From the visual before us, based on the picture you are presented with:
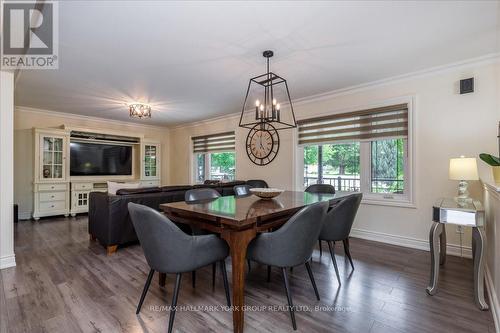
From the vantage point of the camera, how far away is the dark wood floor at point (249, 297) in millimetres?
1677

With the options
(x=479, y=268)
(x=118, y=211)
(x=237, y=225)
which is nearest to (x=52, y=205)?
(x=118, y=211)

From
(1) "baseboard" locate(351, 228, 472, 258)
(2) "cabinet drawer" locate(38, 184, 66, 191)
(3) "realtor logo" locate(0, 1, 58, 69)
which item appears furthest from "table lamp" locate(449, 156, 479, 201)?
(2) "cabinet drawer" locate(38, 184, 66, 191)

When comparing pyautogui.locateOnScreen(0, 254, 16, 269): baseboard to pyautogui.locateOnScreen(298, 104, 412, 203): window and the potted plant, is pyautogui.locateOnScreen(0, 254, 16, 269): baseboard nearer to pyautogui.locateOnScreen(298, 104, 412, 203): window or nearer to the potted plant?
pyautogui.locateOnScreen(298, 104, 412, 203): window

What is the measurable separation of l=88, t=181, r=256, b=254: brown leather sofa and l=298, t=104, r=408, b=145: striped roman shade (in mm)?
2514

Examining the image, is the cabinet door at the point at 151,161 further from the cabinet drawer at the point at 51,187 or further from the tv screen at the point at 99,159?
the cabinet drawer at the point at 51,187

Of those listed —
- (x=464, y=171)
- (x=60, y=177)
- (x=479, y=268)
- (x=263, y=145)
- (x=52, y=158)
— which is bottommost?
(x=479, y=268)

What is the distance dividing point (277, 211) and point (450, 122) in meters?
2.68

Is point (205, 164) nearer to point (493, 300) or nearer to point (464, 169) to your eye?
point (464, 169)

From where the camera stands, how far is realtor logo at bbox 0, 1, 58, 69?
1876 millimetres

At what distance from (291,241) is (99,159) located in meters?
5.81

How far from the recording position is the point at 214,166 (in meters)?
6.45

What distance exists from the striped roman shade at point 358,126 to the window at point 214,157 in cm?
205

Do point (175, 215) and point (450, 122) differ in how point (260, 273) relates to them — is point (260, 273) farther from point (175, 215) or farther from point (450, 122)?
point (450, 122)

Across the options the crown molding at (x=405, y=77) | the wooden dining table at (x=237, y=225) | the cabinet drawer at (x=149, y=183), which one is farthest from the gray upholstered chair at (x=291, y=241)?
the cabinet drawer at (x=149, y=183)
